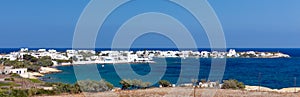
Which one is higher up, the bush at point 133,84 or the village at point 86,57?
the village at point 86,57

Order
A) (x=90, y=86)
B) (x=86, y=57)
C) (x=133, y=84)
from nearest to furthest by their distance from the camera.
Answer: (x=90, y=86)
(x=133, y=84)
(x=86, y=57)

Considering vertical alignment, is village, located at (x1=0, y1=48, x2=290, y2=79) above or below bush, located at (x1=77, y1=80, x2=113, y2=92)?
above

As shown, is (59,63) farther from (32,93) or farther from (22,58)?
(32,93)

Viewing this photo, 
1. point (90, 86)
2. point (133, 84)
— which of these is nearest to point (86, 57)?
point (133, 84)

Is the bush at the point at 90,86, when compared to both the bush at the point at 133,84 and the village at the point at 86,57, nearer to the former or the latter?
the bush at the point at 133,84

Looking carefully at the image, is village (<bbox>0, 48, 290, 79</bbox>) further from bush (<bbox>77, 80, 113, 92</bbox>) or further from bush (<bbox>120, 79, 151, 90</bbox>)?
bush (<bbox>77, 80, 113, 92</bbox>)

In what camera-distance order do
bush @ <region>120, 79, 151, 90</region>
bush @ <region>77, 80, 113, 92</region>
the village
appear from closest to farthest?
1. bush @ <region>77, 80, 113, 92</region>
2. bush @ <region>120, 79, 151, 90</region>
3. the village

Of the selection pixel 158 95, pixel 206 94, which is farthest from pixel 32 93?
pixel 206 94

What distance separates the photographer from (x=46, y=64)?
54688 mm

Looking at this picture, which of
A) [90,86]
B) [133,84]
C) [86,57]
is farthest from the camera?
[86,57]

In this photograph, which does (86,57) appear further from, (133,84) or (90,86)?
(90,86)

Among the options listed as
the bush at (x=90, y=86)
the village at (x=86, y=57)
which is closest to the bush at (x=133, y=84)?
the bush at (x=90, y=86)

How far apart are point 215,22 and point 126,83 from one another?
9.45 m

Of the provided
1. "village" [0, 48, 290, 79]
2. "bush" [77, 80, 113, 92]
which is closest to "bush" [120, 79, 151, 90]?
"bush" [77, 80, 113, 92]
